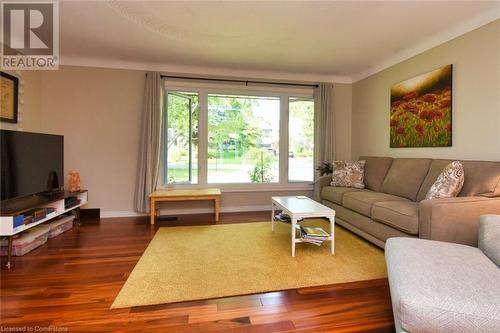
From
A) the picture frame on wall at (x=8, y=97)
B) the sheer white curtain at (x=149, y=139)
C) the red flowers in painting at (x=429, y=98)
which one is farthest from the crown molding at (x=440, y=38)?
the picture frame on wall at (x=8, y=97)

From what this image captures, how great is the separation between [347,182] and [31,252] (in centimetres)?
397

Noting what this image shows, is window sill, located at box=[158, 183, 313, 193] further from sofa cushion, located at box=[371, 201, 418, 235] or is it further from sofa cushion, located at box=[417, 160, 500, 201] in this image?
sofa cushion, located at box=[417, 160, 500, 201]

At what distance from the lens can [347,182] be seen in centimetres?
388

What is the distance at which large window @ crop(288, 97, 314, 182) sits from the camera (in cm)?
474

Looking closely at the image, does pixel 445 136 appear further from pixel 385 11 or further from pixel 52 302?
pixel 52 302

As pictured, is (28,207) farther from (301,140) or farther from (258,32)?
(301,140)

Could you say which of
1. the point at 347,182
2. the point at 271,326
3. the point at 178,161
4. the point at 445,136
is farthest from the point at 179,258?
the point at 445,136

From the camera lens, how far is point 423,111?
3334 millimetres

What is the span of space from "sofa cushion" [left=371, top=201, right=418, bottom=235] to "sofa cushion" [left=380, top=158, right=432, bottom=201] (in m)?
0.57

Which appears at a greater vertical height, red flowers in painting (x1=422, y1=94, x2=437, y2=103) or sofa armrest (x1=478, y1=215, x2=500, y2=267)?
red flowers in painting (x1=422, y1=94, x2=437, y2=103)

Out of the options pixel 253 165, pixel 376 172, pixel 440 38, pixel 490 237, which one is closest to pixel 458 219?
pixel 490 237

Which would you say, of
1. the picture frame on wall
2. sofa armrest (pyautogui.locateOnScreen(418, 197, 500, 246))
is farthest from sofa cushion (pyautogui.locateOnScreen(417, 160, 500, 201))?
the picture frame on wall

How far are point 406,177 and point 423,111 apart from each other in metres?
0.91

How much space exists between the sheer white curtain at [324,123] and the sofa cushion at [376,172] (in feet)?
2.78
